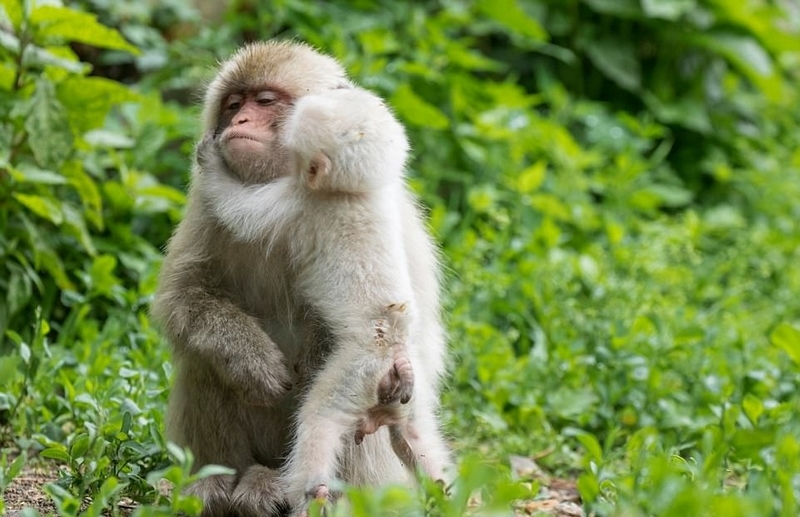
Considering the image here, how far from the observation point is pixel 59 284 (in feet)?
19.3

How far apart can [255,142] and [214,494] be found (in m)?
1.16

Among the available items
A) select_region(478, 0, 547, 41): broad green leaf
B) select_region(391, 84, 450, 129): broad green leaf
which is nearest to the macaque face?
select_region(391, 84, 450, 129): broad green leaf

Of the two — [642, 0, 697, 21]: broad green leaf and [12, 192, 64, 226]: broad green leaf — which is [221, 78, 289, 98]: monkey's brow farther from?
[642, 0, 697, 21]: broad green leaf

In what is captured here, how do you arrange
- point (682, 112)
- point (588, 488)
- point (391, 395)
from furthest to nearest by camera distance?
1. point (682, 112)
2. point (391, 395)
3. point (588, 488)

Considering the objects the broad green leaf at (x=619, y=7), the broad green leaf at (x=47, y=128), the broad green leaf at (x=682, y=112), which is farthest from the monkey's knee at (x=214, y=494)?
the broad green leaf at (x=619, y=7)

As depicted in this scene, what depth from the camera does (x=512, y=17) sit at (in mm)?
9047

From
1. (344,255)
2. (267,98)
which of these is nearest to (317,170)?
Answer: (344,255)

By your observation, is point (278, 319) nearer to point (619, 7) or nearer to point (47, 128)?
point (47, 128)

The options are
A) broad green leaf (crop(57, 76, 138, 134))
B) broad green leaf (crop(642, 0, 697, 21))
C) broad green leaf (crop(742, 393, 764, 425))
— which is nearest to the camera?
broad green leaf (crop(742, 393, 764, 425))

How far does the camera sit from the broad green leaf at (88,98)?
5.77 meters

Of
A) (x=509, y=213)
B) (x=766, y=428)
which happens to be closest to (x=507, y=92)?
(x=509, y=213)

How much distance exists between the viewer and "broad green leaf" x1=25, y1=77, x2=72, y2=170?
5.52 metres

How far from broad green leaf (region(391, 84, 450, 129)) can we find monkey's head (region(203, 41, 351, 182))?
10.2 ft

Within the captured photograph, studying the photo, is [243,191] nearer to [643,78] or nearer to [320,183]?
[320,183]
